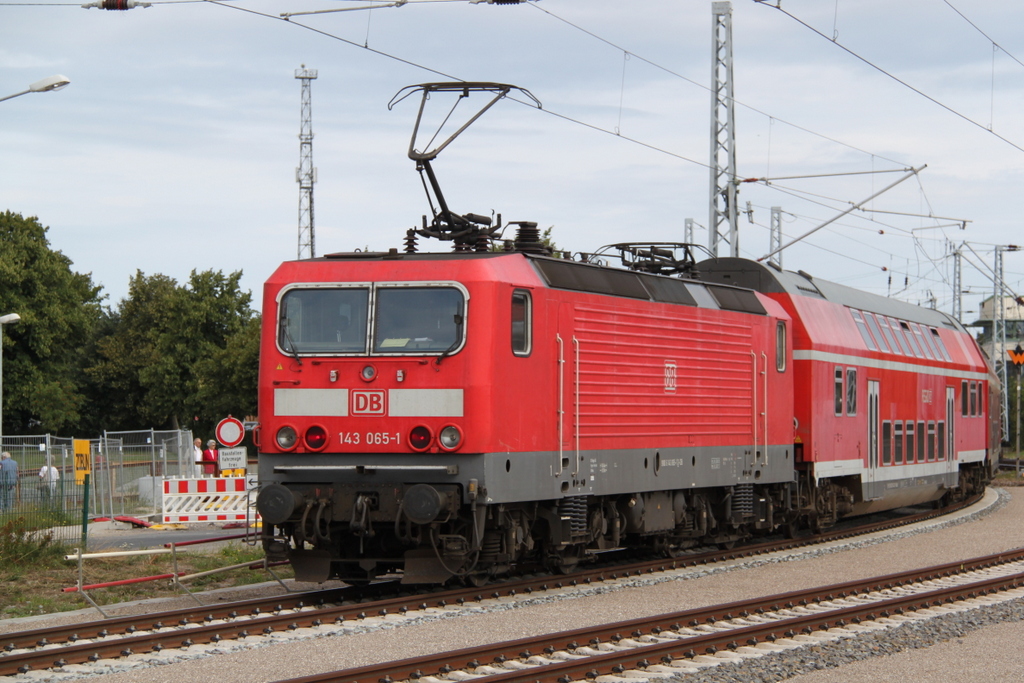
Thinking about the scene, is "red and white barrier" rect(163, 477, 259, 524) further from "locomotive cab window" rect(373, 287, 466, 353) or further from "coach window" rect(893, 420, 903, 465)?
"coach window" rect(893, 420, 903, 465)

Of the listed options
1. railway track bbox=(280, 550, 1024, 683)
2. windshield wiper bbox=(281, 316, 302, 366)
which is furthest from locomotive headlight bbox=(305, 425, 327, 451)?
railway track bbox=(280, 550, 1024, 683)

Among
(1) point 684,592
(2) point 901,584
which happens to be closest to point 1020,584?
(2) point 901,584

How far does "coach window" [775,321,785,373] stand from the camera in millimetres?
19516

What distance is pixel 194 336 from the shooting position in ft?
237

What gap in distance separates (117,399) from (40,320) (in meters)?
19.8

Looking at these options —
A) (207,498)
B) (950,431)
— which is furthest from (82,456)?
(950,431)

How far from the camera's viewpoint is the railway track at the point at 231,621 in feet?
33.6

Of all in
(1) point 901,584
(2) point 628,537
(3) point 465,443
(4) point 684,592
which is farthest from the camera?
(2) point 628,537

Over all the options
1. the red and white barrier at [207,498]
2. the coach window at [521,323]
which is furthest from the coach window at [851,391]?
the red and white barrier at [207,498]

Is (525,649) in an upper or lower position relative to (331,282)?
lower

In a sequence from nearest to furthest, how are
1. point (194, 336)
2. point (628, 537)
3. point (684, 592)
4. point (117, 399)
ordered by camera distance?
point (684, 592)
point (628, 537)
point (194, 336)
point (117, 399)

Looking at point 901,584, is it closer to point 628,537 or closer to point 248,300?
point 628,537

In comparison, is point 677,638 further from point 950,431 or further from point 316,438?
point 950,431

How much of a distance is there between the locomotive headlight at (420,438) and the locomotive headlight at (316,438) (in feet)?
3.10
